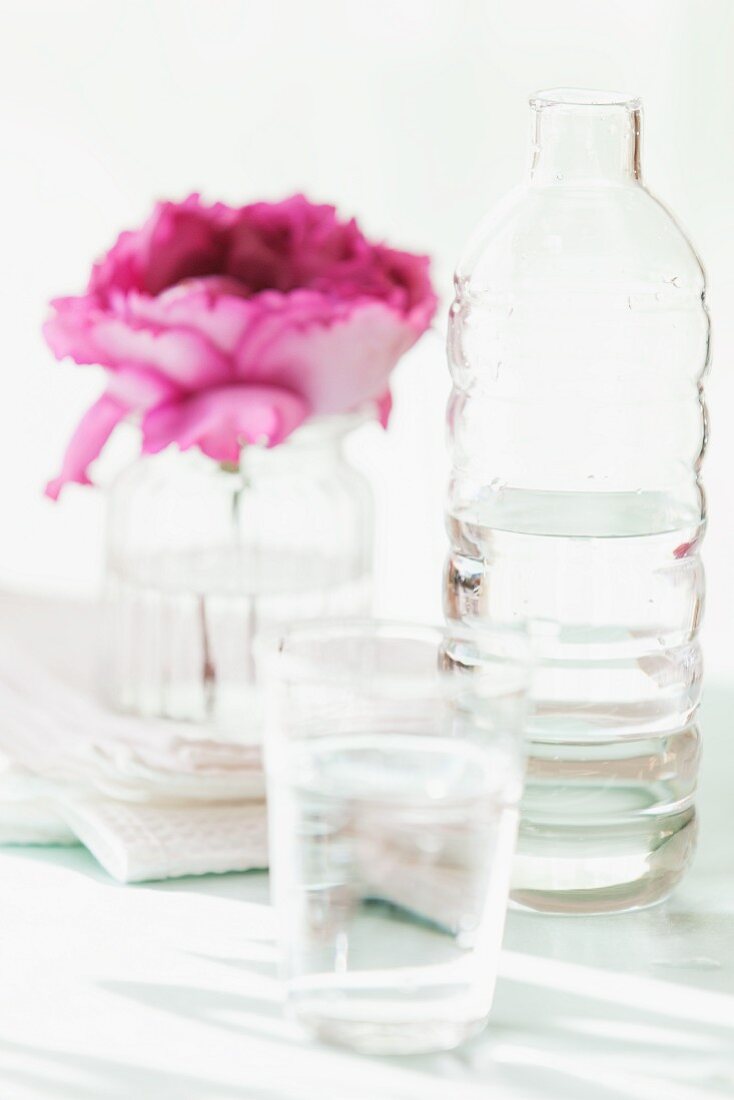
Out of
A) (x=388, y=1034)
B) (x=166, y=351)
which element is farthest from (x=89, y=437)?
(x=388, y=1034)

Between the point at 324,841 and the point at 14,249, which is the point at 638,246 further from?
the point at 14,249

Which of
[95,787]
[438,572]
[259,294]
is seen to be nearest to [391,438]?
[438,572]

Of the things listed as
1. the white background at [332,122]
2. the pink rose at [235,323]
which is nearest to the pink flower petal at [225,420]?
the pink rose at [235,323]

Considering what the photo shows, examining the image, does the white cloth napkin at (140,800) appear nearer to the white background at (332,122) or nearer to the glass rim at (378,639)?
the glass rim at (378,639)

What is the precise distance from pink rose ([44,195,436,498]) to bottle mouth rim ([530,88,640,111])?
20 centimetres

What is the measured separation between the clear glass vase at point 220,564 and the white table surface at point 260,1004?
0.63 feet

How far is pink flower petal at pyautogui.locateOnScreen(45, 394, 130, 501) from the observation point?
0.99 meters

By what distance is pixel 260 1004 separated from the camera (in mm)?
694

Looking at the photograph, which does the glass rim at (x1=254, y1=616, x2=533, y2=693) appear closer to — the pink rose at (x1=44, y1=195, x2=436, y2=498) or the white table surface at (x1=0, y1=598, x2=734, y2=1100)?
the white table surface at (x1=0, y1=598, x2=734, y2=1100)

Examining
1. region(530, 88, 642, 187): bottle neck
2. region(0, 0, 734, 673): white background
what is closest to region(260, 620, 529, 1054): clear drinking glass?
region(530, 88, 642, 187): bottle neck

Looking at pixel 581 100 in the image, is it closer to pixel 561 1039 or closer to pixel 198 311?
pixel 198 311

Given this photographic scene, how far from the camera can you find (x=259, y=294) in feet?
3.14

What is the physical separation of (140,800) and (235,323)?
0.85 feet

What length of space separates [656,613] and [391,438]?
50.0 inches
